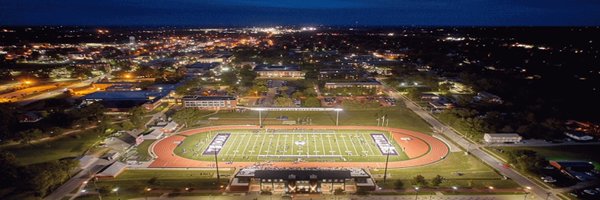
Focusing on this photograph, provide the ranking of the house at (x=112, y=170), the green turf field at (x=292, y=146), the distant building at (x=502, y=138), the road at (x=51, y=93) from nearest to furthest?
the house at (x=112, y=170), the green turf field at (x=292, y=146), the distant building at (x=502, y=138), the road at (x=51, y=93)

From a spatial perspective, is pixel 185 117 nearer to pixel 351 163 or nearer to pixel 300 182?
pixel 300 182

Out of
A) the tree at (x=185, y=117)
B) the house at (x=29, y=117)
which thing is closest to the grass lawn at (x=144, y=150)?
the tree at (x=185, y=117)

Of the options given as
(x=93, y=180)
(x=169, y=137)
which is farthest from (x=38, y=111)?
(x=93, y=180)

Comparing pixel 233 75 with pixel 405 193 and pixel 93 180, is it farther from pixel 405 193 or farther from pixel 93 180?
pixel 405 193

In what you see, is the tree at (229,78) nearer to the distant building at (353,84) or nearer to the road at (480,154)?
the distant building at (353,84)

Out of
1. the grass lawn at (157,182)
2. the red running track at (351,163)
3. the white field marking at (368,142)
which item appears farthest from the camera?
the white field marking at (368,142)

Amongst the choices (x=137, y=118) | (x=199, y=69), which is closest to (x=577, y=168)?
(x=137, y=118)
